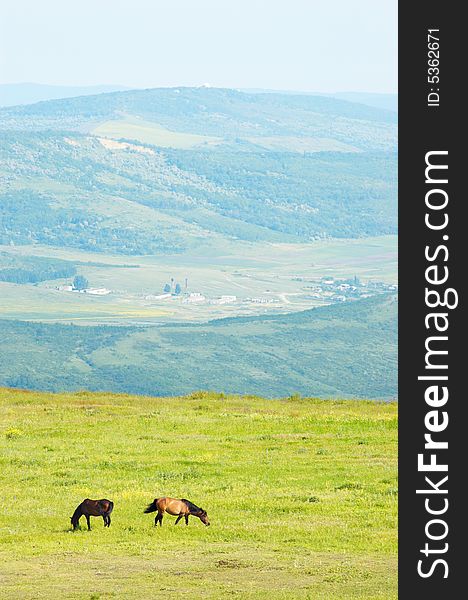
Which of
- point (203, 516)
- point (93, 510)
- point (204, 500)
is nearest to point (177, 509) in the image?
point (203, 516)

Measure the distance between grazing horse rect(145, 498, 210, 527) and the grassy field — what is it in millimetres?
193

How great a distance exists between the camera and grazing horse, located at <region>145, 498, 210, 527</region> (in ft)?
58.2

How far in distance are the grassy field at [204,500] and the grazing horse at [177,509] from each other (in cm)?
19

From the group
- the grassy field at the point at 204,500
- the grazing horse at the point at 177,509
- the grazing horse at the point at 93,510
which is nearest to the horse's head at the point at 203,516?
the grazing horse at the point at 177,509

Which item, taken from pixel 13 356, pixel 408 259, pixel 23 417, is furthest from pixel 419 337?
pixel 13 356

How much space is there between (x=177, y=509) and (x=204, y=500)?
109 inches

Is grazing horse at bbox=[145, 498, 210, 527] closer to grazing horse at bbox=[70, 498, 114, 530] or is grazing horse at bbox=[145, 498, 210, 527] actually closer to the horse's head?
the horse's head

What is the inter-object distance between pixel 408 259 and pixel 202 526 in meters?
12.5

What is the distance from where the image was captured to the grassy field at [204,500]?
45.4 ft

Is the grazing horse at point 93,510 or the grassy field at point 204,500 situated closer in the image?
the grassy field at point 204,500

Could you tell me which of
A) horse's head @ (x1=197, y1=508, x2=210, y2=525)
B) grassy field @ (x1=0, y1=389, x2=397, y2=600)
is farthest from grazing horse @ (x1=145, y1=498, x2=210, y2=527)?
grassy field @ (x1=0, y1=389, x2=397, y2=600)

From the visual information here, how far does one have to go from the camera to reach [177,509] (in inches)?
704

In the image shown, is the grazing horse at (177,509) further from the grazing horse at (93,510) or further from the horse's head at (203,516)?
the grazing horse at (93,510)

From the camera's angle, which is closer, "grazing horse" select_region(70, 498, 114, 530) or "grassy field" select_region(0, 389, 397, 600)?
"grassy field" select_region(0, 389, 397, 600)
